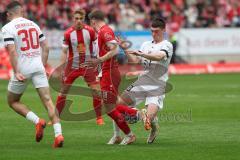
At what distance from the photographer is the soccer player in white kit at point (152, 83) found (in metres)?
13.1

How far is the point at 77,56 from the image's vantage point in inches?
680

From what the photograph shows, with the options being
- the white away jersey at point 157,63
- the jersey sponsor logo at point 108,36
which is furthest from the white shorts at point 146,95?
the jersey sponsor logo at point 108,36

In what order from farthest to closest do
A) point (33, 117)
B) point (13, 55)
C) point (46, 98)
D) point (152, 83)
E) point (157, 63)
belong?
point (152, 83)
point (157, 63)
point (33, 117)
point (46, 98)
point (13, 55)

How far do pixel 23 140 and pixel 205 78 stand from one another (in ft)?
60.0

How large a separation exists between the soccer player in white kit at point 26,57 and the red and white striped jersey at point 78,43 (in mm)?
4185

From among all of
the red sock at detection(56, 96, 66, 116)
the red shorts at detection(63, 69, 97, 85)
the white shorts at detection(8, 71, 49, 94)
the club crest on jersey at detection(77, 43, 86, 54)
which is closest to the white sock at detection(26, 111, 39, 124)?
the white shorts at detection(8, 71, 49, 94)

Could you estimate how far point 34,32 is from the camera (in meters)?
12.6

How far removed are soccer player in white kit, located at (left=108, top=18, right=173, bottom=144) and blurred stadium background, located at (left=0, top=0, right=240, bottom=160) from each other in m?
0.51

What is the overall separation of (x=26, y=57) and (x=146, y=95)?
2226mm

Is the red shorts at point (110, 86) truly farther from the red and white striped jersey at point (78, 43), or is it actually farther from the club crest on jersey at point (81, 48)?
the club crest on jersey at point (81, 48)

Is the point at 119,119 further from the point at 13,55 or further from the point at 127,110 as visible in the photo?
the point at 13,55

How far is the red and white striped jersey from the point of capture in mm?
17016

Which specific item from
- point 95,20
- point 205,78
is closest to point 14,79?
point 95,20

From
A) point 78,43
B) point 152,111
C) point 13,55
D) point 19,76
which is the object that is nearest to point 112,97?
point 152,111
